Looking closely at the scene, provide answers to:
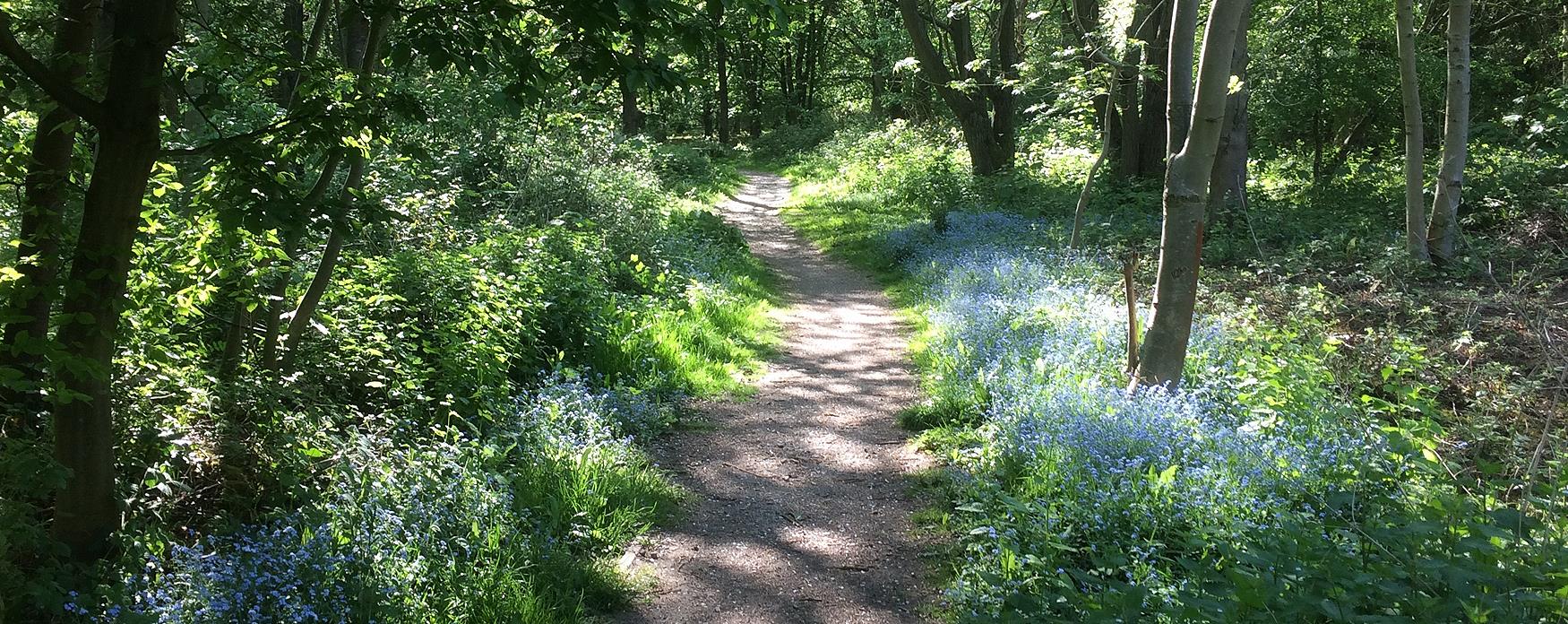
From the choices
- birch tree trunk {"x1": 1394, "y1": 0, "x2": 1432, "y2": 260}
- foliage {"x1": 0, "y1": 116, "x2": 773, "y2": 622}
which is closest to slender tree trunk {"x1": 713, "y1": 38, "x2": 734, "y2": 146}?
birch tree trunk {"x1": 1394, "y1": 0, "x2": 1432, "y2": 260}

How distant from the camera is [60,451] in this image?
10.9 ft

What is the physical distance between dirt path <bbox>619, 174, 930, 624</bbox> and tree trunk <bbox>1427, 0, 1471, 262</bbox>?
5.76 metres

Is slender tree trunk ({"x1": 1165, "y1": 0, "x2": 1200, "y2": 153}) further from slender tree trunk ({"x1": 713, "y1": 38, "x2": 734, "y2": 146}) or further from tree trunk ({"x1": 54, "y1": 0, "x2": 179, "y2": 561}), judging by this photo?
slender tree trunk ({"x1": 713, "y1": 38, "x2": 734, "y2": 146})

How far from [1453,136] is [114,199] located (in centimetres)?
1136

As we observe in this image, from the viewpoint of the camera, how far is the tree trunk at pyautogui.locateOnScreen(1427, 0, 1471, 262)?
31.0 ft

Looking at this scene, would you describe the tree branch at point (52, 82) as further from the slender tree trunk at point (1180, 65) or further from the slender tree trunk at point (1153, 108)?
the slender tree trunk at point (1153, 108)

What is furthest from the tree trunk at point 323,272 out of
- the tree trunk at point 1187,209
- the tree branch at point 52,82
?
the tree trunk at point 1187,209

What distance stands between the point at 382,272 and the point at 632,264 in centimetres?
438

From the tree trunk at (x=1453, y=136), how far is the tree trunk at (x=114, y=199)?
1082 centimetres

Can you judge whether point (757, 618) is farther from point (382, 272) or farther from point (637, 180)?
point (637, 180)

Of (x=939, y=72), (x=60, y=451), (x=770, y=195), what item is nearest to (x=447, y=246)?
(x=60, y=451)

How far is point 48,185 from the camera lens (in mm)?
3275

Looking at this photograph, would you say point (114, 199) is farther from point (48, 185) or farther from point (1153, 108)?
point (1153, 108)

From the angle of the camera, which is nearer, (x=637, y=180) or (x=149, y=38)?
(x=149, y=38)
